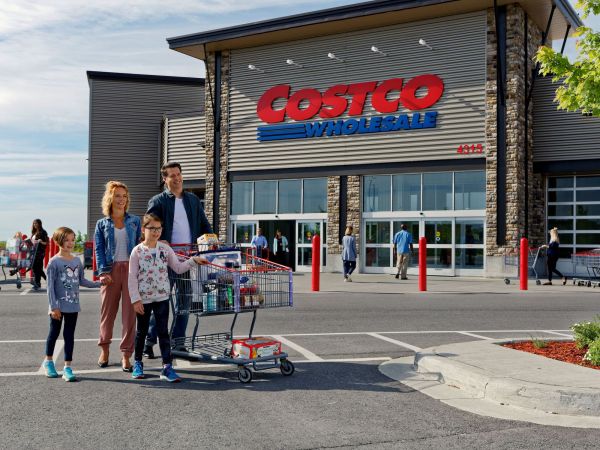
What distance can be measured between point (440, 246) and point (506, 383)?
20.0 metres

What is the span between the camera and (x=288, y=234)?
29859mm

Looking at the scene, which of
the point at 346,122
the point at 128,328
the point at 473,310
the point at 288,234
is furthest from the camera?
the point at 288,234

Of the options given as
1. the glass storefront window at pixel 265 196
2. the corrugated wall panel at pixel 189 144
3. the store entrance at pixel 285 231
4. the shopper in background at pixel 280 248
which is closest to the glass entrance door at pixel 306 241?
the store entrance at pixel 285 231

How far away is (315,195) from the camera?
95.7 ft

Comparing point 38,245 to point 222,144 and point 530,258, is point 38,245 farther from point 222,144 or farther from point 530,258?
point 530,258

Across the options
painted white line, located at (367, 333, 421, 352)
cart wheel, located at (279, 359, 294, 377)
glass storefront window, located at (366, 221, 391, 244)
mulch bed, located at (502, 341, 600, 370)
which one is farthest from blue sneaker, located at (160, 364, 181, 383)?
glass storefront window, located at (366, 221, 391, 244)

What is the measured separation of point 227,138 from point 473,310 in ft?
62.6

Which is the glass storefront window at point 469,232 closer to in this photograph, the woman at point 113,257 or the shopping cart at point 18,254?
the shopping cart at point 18,254

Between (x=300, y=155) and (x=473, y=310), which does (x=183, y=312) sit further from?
(x=300, y=155)

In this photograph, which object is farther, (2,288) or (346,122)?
(346,122)

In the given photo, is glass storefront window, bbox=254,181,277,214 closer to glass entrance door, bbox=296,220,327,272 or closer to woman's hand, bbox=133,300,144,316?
glass entrance door, bbox=296,220,327,272

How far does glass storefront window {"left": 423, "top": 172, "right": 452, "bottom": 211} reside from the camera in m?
25.9

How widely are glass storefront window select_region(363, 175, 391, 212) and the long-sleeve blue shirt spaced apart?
20862 millimetres

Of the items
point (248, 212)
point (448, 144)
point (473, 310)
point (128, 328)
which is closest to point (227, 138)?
point (248, 212)
